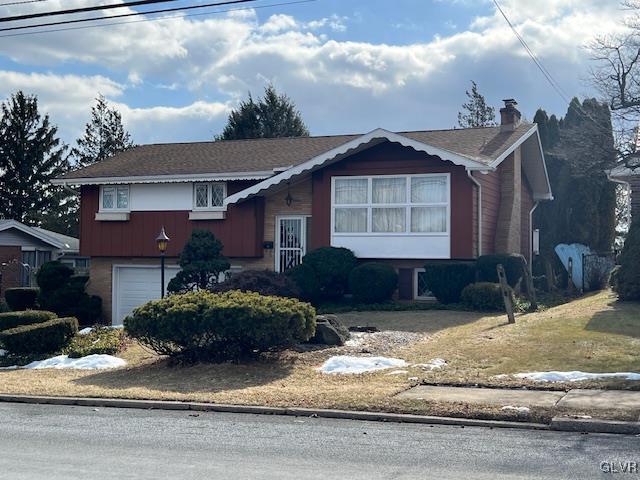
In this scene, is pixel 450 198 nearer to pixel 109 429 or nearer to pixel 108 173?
pixel 108 173

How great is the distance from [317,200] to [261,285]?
193 inches

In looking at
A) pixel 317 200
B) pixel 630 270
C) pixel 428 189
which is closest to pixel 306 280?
pixel 317 200

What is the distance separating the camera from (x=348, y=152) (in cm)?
2300

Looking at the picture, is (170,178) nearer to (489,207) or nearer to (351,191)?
(351,191)

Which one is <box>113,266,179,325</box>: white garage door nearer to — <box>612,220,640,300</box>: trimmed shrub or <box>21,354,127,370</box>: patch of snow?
<box>21,354,127,370</box>: patch of snow

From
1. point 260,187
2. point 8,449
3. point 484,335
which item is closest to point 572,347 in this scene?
point 484,335

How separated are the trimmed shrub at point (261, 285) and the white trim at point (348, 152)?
13.7ft

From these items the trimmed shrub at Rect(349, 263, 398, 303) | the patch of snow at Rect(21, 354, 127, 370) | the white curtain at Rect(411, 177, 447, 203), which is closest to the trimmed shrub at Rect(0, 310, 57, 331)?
the patch of snow at Rect(21, 354, 127, 370)

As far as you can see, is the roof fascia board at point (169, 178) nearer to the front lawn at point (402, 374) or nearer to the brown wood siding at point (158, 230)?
the brown wood siding at point (158, 230)

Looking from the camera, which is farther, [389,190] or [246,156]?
[246,156]

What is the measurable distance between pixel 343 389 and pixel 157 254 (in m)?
14.9

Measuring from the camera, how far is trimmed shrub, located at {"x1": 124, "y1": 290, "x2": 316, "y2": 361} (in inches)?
574

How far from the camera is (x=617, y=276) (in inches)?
762

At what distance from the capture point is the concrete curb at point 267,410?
10.3m
